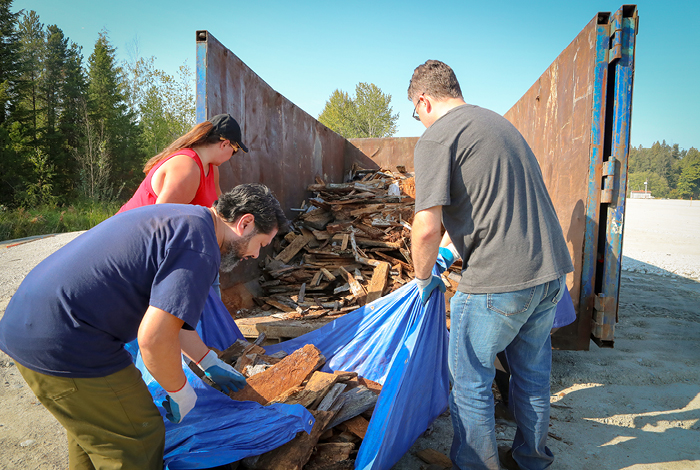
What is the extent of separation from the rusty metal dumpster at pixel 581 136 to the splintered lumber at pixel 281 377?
1.24 m

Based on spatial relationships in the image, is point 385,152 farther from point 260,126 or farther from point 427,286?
point 427,286

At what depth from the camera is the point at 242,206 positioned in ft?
5.04

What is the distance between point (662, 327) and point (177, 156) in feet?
16.6

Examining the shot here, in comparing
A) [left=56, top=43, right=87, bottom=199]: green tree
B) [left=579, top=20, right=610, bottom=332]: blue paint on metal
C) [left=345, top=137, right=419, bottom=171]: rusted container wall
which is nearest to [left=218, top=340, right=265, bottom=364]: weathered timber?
[left=579, top=20, right=610, bottom=332]: blue paint on metal

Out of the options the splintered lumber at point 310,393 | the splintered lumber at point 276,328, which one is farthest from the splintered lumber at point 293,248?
the splintered lumber at point 310,393

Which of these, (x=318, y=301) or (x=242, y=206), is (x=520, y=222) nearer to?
(x=242, y=206)

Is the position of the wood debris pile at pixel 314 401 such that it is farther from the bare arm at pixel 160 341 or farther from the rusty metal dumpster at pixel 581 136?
the rusty metal dumpster at pixel 581 136

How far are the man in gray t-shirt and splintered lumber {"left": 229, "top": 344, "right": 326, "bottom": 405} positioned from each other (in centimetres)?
87

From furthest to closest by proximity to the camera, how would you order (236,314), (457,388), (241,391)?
(236,314) → (241,391) → (457,388)

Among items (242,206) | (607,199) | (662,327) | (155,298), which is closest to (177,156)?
(242,206)

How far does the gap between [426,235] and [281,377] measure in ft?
3.91

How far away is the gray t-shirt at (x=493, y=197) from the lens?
1578mm

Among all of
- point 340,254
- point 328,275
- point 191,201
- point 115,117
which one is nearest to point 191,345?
point 191,201

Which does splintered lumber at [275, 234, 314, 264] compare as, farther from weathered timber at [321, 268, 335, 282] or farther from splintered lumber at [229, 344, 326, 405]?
splintered lumber at [229, 344, 326, 405]
